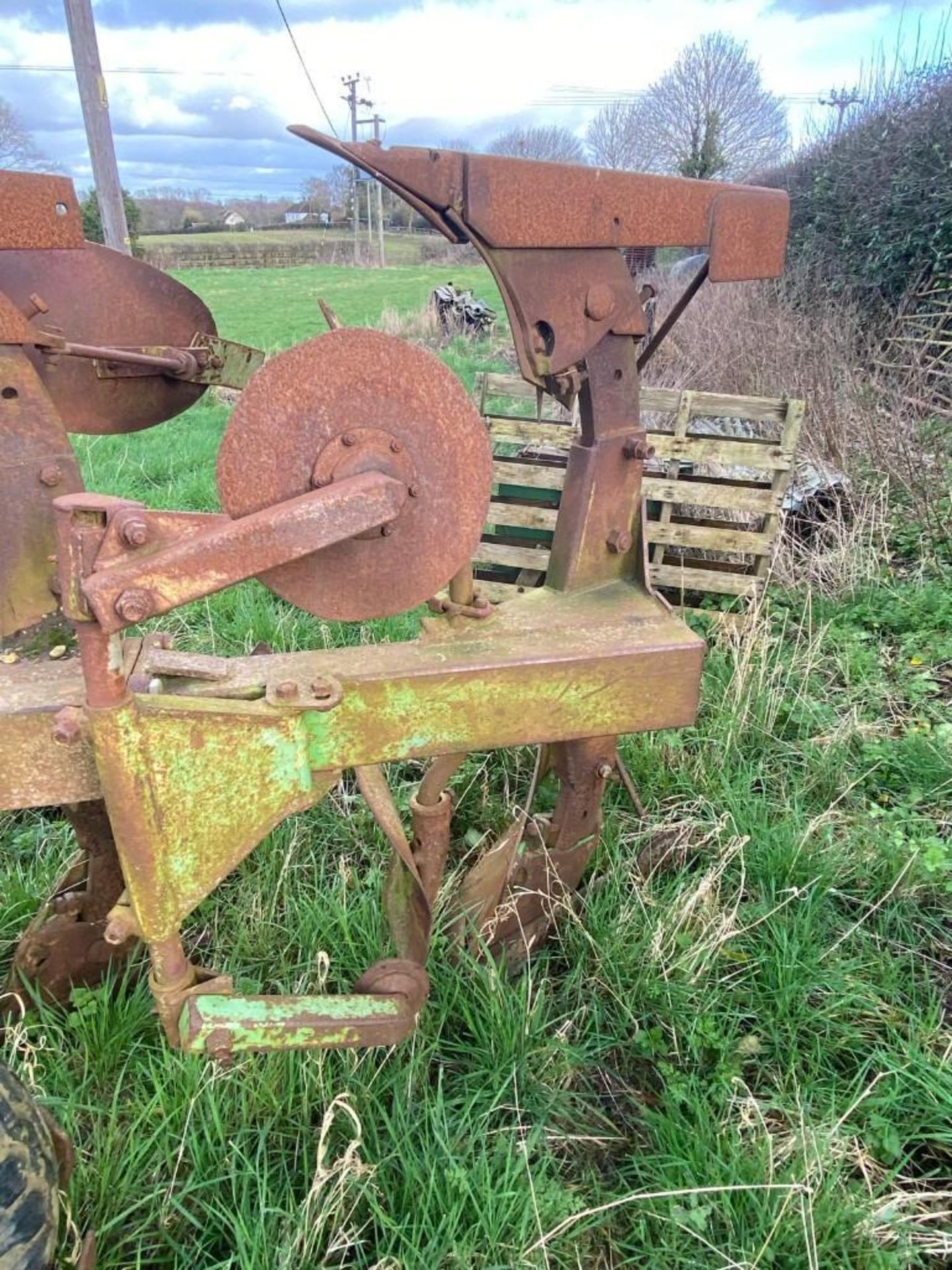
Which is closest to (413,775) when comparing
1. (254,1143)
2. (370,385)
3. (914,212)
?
(254,1143)

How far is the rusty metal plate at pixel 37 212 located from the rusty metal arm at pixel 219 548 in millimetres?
741

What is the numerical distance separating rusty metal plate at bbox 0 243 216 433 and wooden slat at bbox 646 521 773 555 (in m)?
2.16

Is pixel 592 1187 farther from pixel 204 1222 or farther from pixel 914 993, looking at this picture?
pixel 914 993

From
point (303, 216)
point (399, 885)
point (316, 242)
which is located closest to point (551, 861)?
point (399, 885)

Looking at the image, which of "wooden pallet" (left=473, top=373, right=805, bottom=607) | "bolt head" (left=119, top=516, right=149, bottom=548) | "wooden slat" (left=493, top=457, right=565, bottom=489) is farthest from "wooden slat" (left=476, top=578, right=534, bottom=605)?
"bolt head" (left=119, top=516, right=149, bottom=548)

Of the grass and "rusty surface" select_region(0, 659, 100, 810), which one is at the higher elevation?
"rusty surface" select_region(0, 659, 100, 810)

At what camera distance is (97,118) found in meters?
5.57

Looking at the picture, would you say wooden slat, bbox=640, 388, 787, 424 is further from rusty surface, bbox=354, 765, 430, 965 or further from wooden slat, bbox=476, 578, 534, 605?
rusty surface, bbox=354, 765, 430, 965

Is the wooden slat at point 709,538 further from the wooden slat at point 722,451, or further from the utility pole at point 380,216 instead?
the utility pole at point 380,216

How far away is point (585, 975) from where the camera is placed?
2.08 meters

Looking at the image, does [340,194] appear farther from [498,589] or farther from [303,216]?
[498,589]

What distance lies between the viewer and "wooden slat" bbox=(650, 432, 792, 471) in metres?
3.63

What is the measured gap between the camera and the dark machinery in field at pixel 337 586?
124cm

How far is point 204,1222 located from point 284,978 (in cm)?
53
